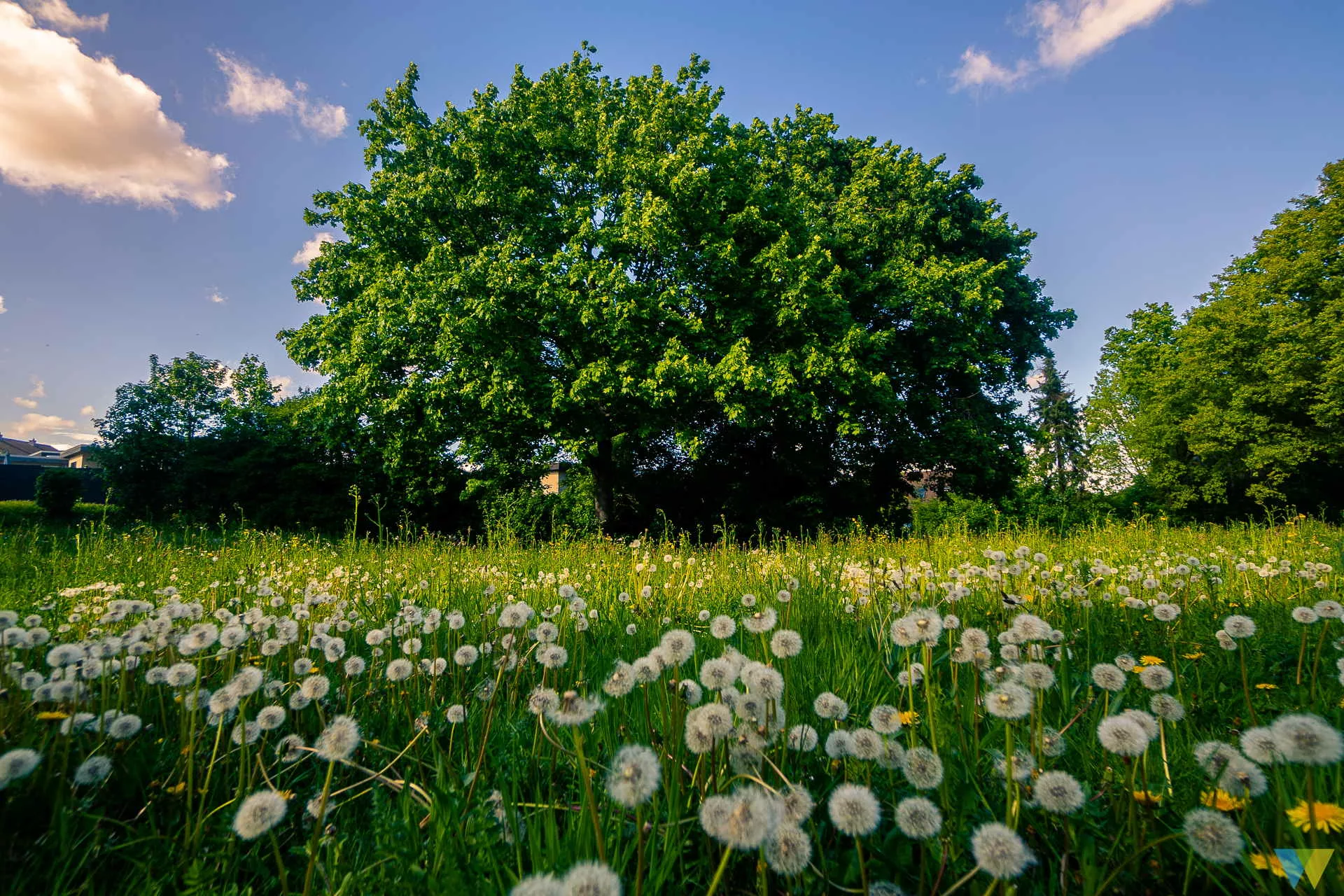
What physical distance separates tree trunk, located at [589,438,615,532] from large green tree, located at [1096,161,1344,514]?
858 inches

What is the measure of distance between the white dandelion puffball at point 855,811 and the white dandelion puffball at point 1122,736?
1.82 feet

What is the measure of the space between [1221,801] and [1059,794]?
2.04 feet

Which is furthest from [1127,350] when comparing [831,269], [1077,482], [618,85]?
[618,85]

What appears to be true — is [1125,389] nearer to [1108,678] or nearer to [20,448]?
[1108,678]

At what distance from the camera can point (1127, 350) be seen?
28969 mm

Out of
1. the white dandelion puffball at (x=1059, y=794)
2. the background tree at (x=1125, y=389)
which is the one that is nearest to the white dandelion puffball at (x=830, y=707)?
the white dandelion puffball at (x=1059, y=794)

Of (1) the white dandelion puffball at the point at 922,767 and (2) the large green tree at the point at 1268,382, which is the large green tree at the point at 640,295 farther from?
(1) the white dandelion puffball at the point at 922,767

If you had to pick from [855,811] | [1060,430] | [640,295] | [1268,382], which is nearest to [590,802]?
[855,811]

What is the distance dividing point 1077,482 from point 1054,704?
41439 millimetres

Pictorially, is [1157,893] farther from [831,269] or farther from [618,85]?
[618,85]

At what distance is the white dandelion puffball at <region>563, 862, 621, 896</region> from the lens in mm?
756

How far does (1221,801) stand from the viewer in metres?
1.29

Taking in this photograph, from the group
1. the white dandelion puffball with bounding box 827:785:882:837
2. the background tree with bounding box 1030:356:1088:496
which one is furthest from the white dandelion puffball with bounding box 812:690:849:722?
the background tree with bounding box 1030:356:1088:496

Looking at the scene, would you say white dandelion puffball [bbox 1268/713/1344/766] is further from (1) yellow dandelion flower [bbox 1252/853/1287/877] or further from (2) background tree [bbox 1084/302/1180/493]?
(2) background tree [bbox 1084/302/1180/493]
